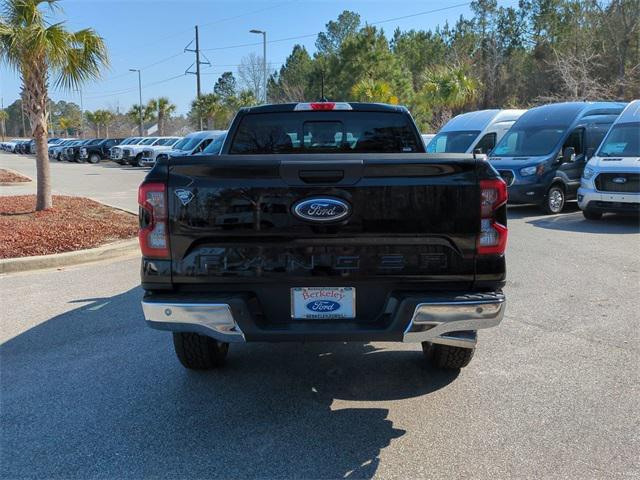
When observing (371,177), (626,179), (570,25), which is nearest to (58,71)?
(371,177)

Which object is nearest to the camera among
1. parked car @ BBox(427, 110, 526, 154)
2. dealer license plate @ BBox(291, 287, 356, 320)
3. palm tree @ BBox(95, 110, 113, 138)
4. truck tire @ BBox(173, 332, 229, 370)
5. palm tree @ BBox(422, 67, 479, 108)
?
dealer license plate @ BBox(291, 287, 356, 320)

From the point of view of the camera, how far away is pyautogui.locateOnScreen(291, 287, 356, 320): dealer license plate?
338cm

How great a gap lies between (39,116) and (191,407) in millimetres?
10406

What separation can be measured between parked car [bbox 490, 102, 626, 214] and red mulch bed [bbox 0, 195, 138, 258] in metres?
8.65

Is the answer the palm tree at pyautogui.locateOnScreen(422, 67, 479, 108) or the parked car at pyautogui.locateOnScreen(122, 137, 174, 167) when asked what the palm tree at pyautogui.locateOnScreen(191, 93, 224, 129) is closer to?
the parked car at pyautogui.locateOnScreen(122, 137, 174, 167)

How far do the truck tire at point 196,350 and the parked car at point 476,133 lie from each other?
13.0 meters

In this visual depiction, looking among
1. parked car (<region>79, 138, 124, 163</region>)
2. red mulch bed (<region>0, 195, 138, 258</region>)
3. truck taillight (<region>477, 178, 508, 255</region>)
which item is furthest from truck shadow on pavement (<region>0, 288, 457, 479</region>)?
parked car (<region>79, 138, 124, 163</region>)

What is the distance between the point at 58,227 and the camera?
10.1m

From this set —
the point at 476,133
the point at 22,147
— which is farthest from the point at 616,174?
the point at 22,147

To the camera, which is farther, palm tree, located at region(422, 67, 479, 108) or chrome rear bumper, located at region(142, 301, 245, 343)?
palm tree, located at region(422, 67, 479, 108)

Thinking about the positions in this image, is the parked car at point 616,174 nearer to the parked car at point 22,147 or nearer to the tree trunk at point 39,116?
the tree trunk at point 39,116

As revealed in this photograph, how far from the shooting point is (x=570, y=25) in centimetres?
4584

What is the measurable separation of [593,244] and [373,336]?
301 inches

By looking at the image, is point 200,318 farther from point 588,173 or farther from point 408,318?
point 588,173
